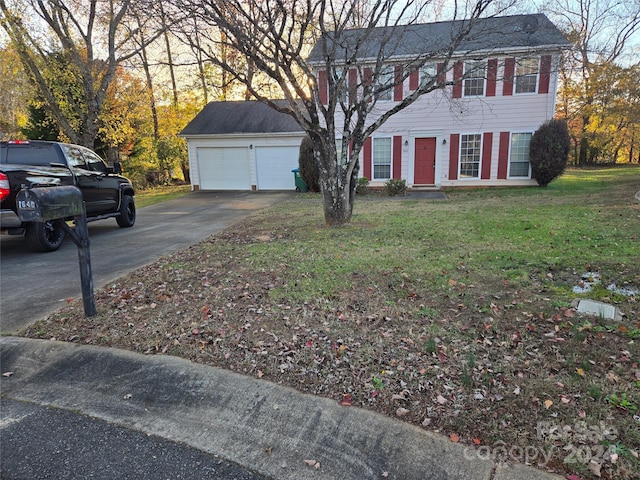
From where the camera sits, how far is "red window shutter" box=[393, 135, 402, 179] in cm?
1678

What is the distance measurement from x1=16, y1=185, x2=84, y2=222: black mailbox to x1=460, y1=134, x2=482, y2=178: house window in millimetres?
15474

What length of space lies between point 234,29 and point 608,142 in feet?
104

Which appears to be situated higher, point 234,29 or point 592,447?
point 234,29

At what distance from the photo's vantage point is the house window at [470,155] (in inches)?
642

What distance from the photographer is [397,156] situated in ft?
55.5

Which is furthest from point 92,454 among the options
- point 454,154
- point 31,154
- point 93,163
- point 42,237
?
point 454,154

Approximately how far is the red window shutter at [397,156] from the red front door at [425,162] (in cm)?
67

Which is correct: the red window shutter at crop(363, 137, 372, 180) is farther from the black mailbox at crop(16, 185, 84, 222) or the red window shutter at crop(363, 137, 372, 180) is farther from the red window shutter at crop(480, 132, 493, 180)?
the black mailbox at crop(16, 185, 84, 222)

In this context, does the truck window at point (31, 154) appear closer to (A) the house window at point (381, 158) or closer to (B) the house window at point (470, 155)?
(A) the house window at point (381, 158)

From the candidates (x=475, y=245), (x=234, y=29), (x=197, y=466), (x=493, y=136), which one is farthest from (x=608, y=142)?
(x=197, y=466)

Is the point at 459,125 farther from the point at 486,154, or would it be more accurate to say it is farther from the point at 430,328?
the point at 430,328

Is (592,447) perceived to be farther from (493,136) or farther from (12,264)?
(493,136)

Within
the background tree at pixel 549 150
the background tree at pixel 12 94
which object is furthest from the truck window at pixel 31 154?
the background tree at pixel 549 150

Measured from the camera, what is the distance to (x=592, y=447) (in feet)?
7.03
